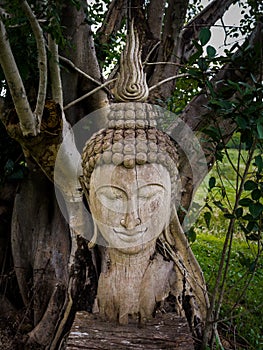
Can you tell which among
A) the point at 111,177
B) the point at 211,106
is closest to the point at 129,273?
the point at 111,177

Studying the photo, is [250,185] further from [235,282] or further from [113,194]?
[235,282]

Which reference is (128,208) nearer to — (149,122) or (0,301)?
(149,122)

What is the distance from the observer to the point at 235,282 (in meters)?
3.93

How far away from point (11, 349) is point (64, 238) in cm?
83

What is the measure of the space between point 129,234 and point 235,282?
7.65ft

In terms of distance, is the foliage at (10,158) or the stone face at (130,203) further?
the foliage at (10,158)

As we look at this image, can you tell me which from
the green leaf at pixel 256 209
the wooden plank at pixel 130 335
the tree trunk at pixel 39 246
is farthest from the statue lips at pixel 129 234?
the tree trunk at pixel 39 246

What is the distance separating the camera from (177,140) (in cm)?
272

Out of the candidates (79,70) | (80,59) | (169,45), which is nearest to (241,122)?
(79,70)

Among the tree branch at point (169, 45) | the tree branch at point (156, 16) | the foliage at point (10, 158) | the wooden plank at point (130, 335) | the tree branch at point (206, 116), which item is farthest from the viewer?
the tree branch at point (156, 16)

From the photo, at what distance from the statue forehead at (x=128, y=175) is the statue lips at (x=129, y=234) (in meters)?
0.21

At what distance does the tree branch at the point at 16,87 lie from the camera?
1842 millimetres

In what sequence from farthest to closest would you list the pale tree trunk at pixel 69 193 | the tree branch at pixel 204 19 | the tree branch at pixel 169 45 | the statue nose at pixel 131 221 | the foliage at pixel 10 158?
the tree branch at pixel 204 19, the tree branch at pixel 169 45, the foliage at pixel 10 158, the pale tree trunk at pixel 69 193, the statue nose at pixel 131 221

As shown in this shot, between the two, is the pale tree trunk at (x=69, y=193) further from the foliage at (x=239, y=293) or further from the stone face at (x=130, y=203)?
the foliage at (x=239, y=293)
